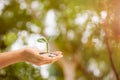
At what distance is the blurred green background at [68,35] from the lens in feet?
6.71

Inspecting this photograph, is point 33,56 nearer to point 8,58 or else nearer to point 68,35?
point 8,58

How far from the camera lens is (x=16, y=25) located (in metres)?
2.11

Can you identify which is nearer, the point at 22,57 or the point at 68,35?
the point at 22,57

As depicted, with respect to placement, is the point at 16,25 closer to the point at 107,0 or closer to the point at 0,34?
the point at 0,34

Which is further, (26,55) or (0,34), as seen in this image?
(0,34)

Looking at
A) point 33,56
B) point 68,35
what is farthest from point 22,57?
point 68,35

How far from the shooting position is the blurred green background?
6.71 ft

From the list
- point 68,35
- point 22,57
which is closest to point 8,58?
point 22,57

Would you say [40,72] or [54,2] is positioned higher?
[54,2]

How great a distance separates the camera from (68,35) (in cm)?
208

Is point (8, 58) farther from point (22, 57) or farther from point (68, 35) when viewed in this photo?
point (68, 35)

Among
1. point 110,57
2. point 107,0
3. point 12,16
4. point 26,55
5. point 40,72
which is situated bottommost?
point 40,72

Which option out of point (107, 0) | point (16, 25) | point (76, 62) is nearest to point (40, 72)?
point (76, 62)

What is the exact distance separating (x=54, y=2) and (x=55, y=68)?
0.52 m
